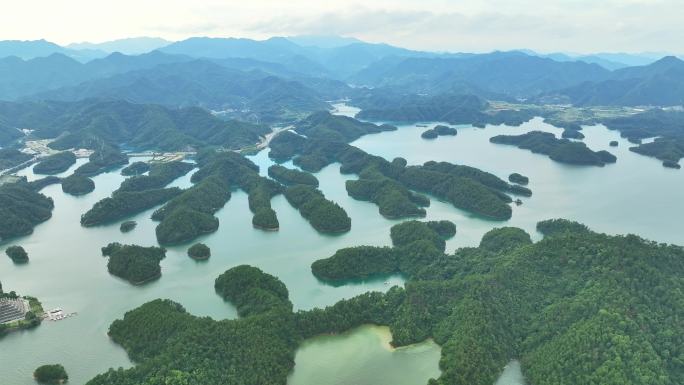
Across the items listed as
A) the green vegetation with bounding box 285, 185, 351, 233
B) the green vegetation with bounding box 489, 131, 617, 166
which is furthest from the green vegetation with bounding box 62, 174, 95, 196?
the green vegetation with bounding box 489, 131, 617, 166

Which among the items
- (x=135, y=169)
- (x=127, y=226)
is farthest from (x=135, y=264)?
(x=135, y=169)

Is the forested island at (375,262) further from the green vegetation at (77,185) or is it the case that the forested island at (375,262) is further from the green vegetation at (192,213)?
the green vegetation at (77,185)

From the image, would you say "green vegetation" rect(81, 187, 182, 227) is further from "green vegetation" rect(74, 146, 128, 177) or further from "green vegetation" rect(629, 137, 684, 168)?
"green vegetation" rect(629, 137, 684, 168)

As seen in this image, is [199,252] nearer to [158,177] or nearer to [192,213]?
[192,213]

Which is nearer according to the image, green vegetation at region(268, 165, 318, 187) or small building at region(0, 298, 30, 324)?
small building at region(0, 298, 30, 324)

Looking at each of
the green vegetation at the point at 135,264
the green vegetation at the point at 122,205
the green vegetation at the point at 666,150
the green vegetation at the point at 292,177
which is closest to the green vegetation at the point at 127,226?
the green vegetation at the point at 122,205
